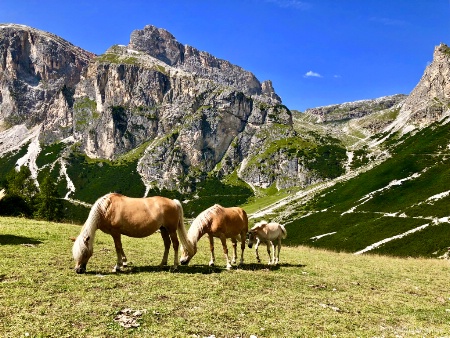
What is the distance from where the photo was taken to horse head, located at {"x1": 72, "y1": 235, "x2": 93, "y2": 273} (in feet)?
45.5

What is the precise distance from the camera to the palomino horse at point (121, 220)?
14.3m

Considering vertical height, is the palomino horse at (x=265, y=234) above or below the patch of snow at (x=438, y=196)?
below

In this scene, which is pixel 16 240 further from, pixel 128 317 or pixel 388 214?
pixel 388 214

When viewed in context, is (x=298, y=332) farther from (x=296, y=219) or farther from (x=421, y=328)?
(x=296, y=219)

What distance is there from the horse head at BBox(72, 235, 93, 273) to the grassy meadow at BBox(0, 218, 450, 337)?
0.41 metres

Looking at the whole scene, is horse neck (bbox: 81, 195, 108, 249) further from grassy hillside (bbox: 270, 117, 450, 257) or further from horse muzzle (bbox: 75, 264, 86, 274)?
grassy hillside (bbox: 270, 117, 450, 257)

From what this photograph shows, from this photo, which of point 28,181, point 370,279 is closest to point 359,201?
point 28,181

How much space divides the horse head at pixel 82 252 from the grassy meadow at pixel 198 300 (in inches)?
16.3

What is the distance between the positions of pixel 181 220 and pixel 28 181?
94032 mm

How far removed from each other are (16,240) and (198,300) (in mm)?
14240

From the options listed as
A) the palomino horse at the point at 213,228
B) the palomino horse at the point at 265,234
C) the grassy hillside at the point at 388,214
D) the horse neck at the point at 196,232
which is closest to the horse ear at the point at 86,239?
the palomino horse at the point at 213,228

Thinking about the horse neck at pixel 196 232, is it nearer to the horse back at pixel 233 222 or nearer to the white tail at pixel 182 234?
the white tail at pixel 182 234

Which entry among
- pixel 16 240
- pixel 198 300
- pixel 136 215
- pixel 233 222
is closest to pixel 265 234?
pixel 233 222

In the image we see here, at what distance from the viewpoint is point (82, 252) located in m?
14.0
